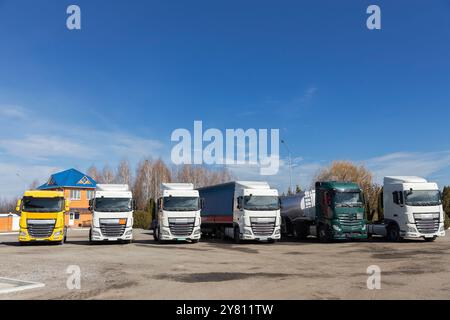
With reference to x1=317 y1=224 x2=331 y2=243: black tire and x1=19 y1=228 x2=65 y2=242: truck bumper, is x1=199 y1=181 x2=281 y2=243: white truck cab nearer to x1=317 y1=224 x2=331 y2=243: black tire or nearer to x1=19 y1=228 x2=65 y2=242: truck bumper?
x1=317 y1=224 x2=331 y2=243: black tire

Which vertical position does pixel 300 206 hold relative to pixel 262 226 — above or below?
above

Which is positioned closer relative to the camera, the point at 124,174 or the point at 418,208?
the point at 418,208

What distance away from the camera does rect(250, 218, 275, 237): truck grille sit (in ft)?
74.5

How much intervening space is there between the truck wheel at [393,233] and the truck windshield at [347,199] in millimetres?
2300

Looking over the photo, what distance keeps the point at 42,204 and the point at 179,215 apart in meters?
7.23

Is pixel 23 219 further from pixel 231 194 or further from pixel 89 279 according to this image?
pixel 89 279

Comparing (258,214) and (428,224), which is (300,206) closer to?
(258,214)

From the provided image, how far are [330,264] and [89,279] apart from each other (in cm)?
757

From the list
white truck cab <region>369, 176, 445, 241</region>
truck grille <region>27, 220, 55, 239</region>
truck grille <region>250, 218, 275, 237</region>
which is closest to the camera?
white truck cab <region>369, 176, 445, 241</region>

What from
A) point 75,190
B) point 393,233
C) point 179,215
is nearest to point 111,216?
point 179,215

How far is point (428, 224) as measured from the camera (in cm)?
2155

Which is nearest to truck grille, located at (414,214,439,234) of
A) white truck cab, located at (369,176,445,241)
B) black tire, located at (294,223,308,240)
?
white truck cab, located at (369,176,445,241)

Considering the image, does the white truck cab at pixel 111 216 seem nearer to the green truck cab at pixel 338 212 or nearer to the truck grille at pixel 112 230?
the truck grille at pixel 112 230
